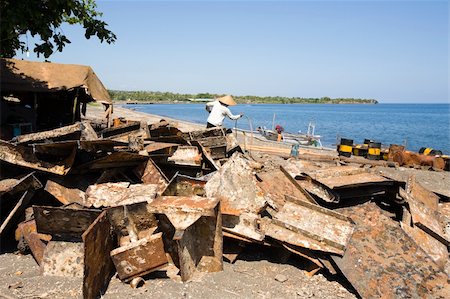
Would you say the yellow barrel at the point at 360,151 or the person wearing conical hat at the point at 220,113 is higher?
the person wearing conical hat at the point at 220,113

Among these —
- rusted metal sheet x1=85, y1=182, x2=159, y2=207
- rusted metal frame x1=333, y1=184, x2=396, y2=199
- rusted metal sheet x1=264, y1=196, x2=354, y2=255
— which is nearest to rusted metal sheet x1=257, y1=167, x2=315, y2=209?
rusted metal sheet x1=264, y1=196, x2=354, y2=255

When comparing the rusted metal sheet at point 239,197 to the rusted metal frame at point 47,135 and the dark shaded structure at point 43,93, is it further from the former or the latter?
the dark shaded structure at point 43,93

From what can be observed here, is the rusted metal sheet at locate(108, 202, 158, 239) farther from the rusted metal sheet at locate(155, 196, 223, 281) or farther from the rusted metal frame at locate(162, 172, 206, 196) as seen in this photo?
the rusted metal frame at locate(162, 172, 206, 196)

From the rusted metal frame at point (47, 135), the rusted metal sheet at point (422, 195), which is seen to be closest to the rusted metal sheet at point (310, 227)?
the rusted metal sheet at point (422, 195)

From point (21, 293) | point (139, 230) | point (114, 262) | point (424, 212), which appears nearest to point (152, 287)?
point (114, 262)

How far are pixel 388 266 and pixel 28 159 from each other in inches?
202

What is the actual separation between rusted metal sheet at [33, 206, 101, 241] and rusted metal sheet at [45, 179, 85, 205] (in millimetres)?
740

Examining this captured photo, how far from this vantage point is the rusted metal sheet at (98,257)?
124 inches

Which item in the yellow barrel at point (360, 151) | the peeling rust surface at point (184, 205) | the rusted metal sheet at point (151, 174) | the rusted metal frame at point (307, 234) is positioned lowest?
the rusted metal frame at point (307, 234)

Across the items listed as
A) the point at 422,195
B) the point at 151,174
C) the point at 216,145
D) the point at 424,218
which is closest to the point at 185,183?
the point at 151,174

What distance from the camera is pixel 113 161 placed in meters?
4.95

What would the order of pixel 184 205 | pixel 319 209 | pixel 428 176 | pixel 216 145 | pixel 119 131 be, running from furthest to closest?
pixel 428 176
pixel 216 145
pixel 119 131
pixel 319 209
pixel 184 205

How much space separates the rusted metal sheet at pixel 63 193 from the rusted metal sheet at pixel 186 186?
4.66ft

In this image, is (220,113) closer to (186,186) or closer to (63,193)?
(186,186)
